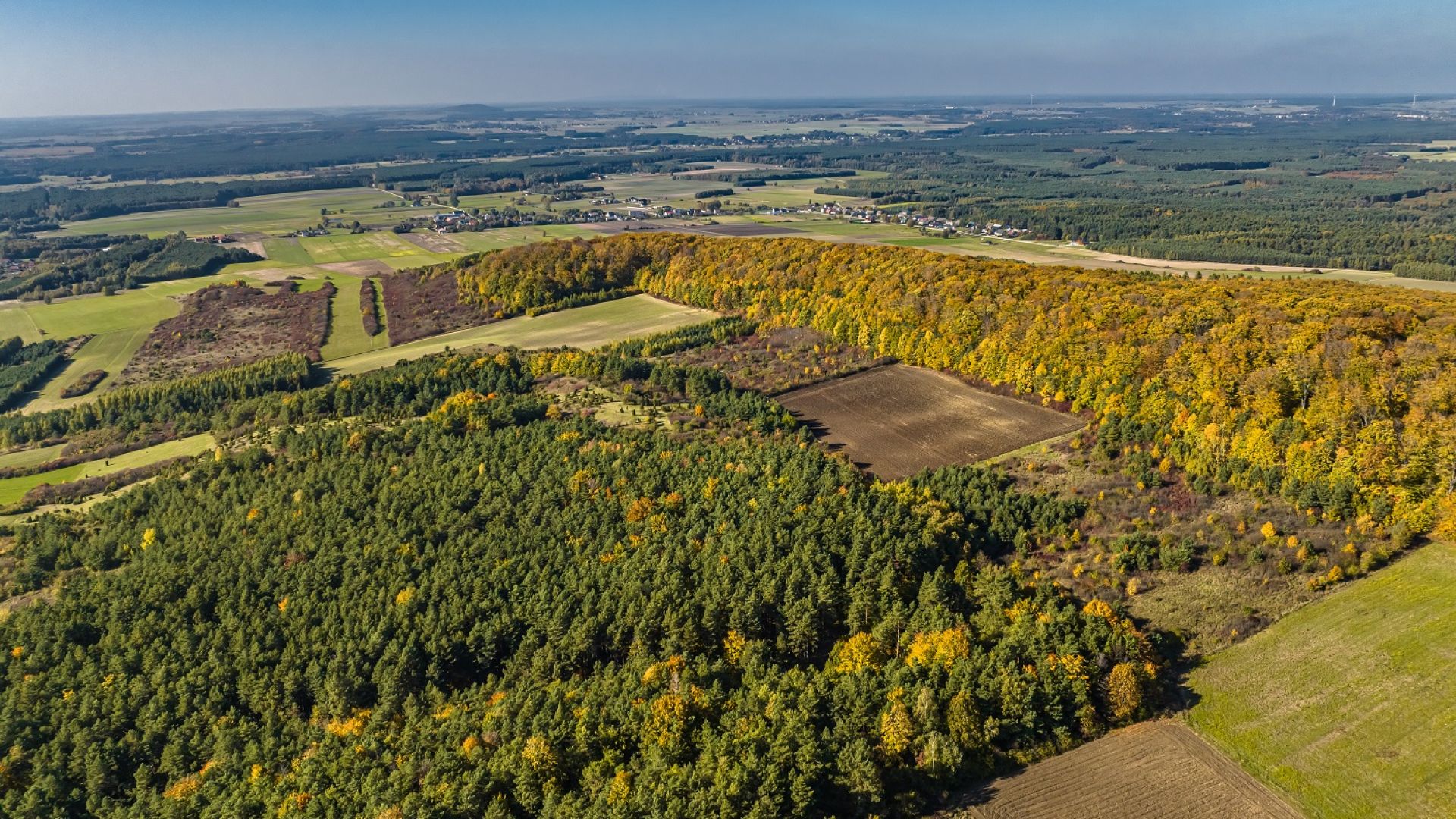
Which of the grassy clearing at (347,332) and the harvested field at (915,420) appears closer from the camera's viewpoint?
the harvested field at (915,420)

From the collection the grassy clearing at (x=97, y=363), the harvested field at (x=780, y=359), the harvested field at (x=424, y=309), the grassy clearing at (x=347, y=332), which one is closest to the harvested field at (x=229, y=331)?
the grassy clearing at (x=347, y=332)

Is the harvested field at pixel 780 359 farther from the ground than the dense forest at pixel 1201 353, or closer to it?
closer to it

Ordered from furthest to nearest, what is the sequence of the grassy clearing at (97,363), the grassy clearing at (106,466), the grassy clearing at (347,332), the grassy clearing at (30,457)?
the grassy clearing at (347,332) → the grassy clearing at (97,363) → the grassy clearing at (30,457) → the grassy clearing at (106,466)

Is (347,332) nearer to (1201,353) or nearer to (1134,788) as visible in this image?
(1201,353)

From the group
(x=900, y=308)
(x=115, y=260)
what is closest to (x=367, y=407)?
(x=900, y=308)

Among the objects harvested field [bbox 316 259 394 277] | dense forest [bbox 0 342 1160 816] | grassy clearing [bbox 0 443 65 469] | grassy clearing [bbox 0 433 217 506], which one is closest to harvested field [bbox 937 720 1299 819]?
dense forest [bbox 0 342 1160 816]

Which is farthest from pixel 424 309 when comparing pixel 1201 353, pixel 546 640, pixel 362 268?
pixel 1201 353

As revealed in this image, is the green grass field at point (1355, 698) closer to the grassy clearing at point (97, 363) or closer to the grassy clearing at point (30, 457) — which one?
the grassy clearing at point (30, 457)

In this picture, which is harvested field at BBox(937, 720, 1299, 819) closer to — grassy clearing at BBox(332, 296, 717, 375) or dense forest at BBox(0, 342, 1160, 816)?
dense forest at BBox(0, 342, 1160, 816)
